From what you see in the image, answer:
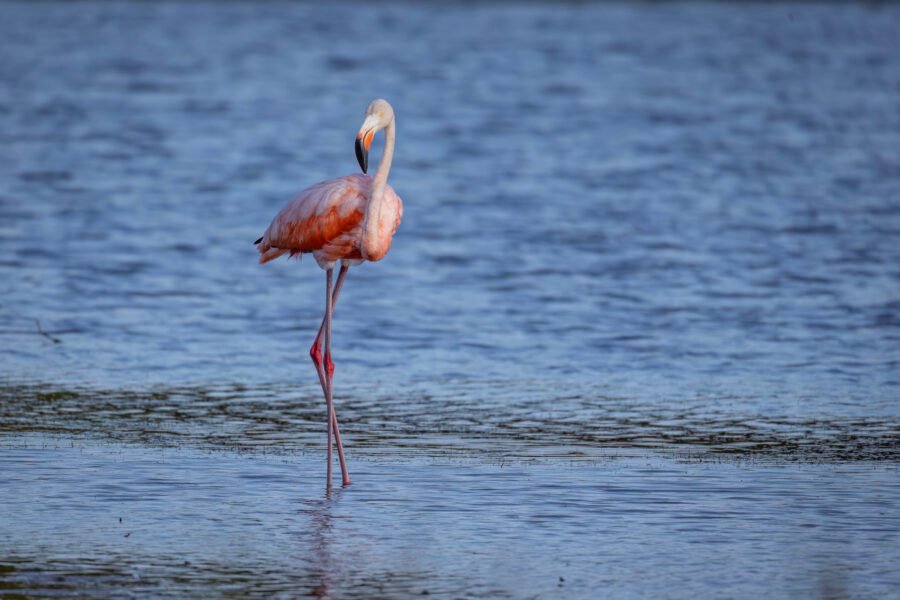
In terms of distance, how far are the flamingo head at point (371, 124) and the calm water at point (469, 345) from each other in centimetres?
175

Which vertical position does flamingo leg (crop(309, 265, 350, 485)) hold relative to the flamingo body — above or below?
below

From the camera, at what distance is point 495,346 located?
1246cm

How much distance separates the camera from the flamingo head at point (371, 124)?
360 inches

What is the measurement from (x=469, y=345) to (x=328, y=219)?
3.08m

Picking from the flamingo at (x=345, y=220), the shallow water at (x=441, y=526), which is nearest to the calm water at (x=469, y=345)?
the shallow water at (x=441, y=526)

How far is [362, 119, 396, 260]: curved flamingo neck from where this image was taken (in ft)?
30.5

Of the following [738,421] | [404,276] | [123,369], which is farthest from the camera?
[404,276]

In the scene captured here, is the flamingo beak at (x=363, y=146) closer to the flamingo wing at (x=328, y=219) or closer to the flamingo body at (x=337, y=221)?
the flamingo body at (x=337, y=221)

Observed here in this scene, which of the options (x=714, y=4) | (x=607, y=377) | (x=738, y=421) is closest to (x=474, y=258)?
(x=607, y=377)

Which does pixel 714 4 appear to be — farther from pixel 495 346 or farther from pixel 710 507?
pixel 710 507

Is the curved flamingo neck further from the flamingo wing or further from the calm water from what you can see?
the calm water

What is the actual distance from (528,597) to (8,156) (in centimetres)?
1776

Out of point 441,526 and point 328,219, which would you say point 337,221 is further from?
point 441,526

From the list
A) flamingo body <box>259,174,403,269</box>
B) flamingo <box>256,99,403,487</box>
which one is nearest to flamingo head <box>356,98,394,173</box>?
flamingo <box>256,99,403,487</box>
